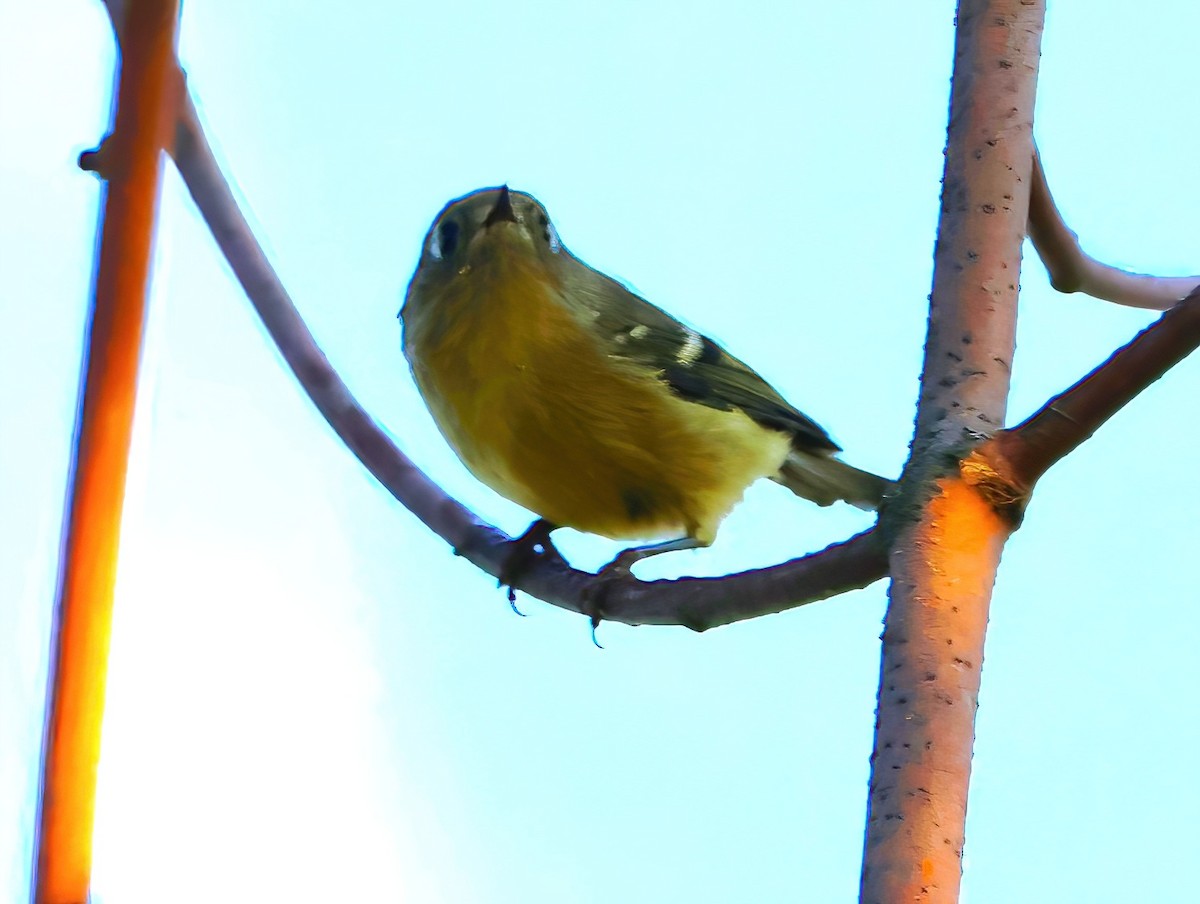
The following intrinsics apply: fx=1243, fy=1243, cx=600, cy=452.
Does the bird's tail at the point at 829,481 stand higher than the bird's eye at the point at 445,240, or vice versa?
the bird's eye at the point at 445,240

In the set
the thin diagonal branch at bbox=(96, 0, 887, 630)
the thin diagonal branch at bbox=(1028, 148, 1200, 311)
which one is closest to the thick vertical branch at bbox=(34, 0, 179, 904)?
the thin diagonal branch at bbox=(96, 0, 887, 630)

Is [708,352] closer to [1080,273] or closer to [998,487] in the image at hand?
[1080,273]

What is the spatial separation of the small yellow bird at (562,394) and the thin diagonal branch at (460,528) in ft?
0.33

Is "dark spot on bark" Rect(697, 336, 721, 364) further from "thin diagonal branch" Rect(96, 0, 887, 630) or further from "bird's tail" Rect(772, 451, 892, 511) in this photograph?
"thin diagonal branch" Rect(96, 0, 887, 630)

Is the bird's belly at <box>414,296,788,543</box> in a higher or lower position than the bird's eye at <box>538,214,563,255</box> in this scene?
lower

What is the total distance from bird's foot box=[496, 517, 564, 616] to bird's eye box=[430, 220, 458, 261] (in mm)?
Result: 399

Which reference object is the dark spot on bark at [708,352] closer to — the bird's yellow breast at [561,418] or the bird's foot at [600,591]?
the bird's yellow breast at [561,418]

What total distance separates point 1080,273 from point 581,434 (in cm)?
64

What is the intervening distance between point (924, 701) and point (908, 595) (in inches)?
2.9

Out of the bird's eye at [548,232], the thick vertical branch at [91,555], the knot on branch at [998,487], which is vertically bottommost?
the thick vertical branch at [91,555]

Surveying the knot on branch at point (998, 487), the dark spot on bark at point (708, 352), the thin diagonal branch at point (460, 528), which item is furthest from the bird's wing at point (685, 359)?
the knot on branch at point (998, 487)

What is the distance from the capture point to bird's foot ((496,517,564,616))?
60.9 inches

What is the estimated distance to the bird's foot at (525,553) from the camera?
60.9 inches

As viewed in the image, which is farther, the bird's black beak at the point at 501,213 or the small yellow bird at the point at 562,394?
the bird's black beak at the point at 501,213
